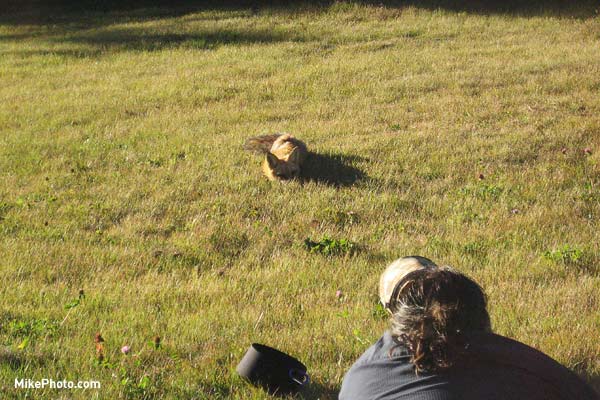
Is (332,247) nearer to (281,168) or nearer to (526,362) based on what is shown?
(281,168)

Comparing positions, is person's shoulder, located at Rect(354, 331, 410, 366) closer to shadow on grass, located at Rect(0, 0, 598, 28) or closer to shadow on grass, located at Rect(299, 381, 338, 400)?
shadow on grass, located at Rect(299, 381, 338, 400)

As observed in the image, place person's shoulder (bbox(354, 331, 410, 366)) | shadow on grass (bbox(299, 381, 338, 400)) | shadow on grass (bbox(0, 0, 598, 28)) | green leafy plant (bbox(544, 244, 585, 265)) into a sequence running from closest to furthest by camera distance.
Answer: person's shoulder (bbox(354, 331, 410, 366)), shadow on grass (bbox(299, 381, 338, 400)), green leafy plant (bbox(544, 244, 585, 265)), shadow on grass (bbox(0, 0, 598, 28))

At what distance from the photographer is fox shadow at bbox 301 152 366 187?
8.21 metres

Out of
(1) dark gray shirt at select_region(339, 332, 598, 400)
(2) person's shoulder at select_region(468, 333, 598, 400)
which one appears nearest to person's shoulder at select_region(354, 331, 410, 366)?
(1) dark gray shirt at select_region(339, 332, 598, 400)

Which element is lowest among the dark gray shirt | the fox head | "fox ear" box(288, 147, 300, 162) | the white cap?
the fox head

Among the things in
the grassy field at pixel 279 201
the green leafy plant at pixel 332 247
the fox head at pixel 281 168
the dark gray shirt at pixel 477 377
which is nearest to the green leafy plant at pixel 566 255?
the grassy field at pixel 279 201

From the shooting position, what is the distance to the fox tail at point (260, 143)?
9180 millimetres

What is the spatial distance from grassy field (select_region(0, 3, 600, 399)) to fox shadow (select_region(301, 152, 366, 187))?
0.04 meters

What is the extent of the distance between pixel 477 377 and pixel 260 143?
6.46m

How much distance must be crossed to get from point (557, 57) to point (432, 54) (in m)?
2.24

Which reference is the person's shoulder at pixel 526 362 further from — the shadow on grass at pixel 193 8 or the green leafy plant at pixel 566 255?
the shadow on grass at pixel 193 8

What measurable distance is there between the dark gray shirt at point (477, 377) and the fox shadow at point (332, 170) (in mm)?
4915

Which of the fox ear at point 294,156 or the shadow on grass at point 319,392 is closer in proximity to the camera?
the shadow on grass at point 319,392

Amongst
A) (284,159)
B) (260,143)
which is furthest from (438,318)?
(260,143)
